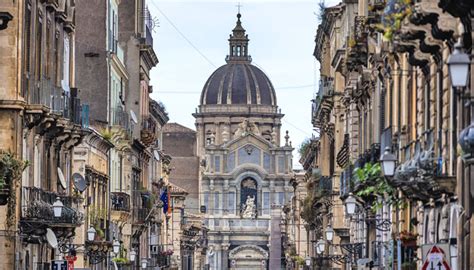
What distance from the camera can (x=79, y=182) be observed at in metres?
67.9

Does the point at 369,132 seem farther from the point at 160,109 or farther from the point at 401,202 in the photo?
the point at 160,109

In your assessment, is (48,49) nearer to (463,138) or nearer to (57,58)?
(57,58)

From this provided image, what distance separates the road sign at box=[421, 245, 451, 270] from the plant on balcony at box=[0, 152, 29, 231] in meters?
14.5

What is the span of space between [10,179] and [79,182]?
823 inches

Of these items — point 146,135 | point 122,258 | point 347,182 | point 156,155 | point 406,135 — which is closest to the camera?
point 406,135

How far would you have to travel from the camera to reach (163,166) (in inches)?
5389

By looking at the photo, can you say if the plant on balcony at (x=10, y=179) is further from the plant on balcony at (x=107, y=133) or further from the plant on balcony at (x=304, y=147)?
the plant on balcony at (x=304, y=147)

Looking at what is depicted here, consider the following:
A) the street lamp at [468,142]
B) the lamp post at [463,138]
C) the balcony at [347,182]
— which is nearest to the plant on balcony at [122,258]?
the balcony at [347,182]

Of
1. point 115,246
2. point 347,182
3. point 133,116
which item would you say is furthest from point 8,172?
point 133,116

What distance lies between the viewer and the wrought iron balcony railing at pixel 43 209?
53.5 meters

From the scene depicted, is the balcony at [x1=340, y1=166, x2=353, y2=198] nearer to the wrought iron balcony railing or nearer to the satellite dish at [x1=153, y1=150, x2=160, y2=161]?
the wrought iron balcony railing

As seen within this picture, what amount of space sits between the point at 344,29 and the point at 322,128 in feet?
56.7

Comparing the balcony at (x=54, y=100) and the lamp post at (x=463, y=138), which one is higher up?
the balcony at (x=54, y=100)

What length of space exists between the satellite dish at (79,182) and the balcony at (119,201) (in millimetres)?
17368
